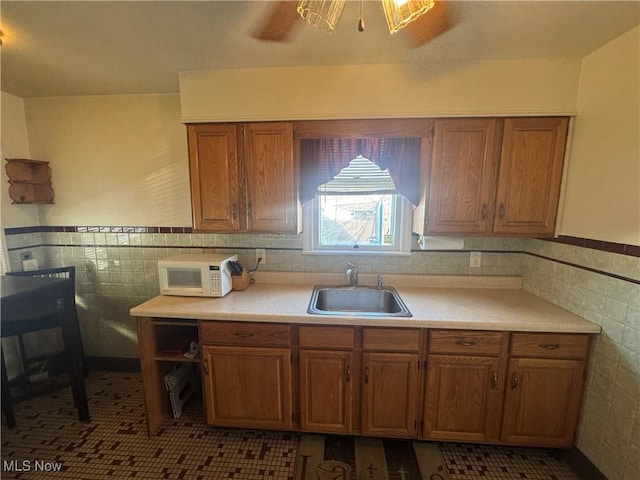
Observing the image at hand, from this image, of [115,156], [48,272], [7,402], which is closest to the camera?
[7,402]

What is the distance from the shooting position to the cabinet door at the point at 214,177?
5.99 feet

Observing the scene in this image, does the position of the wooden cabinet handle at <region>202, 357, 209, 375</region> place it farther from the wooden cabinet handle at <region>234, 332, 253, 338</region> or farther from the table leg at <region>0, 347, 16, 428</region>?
the table leg at <region>0, 347, 16, 428</region>

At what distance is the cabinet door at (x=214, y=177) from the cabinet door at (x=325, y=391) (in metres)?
1.02

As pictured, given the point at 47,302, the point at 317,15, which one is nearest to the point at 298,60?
the point at 317,15

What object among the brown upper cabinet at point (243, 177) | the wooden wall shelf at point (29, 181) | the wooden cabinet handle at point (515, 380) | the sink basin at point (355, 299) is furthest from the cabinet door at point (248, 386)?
Answer: the wooden wall shelf at point (29, 181)

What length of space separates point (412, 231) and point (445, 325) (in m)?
0.79

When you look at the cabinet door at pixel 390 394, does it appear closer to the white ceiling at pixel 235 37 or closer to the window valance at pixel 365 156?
the window valance at pixel 365 156

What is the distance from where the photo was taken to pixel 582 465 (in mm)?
1544

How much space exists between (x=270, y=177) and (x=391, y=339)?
4.19 ft

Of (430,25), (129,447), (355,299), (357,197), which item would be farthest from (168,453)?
(430,25)

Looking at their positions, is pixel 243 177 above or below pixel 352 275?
above

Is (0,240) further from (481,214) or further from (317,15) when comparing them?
(481,214)

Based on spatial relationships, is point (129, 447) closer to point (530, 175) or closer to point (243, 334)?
point (243, 334)

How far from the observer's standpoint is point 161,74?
185 cm
